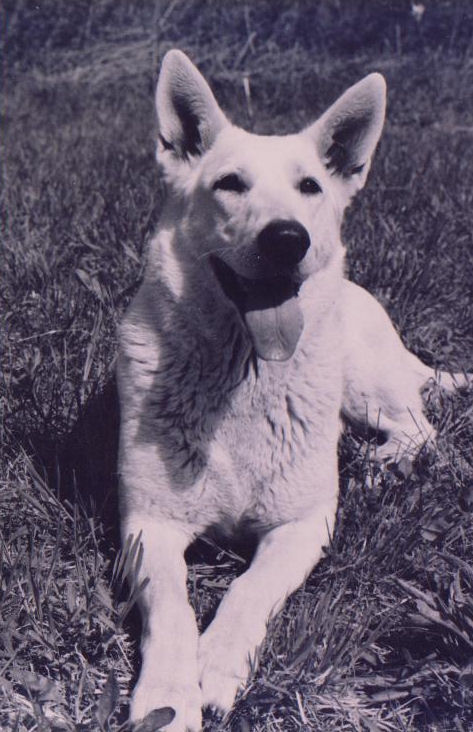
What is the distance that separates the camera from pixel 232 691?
1847mm

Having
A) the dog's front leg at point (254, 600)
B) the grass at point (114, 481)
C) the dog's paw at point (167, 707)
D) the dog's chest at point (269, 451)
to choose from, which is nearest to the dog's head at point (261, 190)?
the dog's chest at point (269, 451)

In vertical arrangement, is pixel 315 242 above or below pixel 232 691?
above

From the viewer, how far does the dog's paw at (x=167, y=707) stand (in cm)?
172

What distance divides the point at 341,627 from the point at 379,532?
1.33 ft

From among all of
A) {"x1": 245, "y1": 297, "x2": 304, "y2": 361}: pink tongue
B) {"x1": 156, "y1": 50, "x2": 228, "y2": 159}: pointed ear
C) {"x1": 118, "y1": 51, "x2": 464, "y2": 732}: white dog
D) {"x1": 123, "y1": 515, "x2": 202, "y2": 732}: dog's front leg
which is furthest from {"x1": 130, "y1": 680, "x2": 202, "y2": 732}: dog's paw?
{"x1": 156, "y1": 50, "x2": 228, "y2": 159}: pointed ear

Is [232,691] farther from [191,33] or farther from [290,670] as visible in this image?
[191,33]

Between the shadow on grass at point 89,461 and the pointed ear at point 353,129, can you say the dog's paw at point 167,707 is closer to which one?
the shadow on grass at point 89,461

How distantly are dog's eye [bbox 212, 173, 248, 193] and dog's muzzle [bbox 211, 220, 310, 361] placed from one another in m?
0.26

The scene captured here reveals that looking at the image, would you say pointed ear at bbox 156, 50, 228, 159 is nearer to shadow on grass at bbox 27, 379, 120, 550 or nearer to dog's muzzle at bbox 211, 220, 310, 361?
dog's muzzle at bbox 211, 220, 310, 361

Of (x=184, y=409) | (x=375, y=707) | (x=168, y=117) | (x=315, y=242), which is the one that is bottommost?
(x=375, y=707)

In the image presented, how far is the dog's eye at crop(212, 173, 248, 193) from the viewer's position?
2453 millimetres

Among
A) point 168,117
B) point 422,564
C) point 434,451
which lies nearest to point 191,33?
point 168,117

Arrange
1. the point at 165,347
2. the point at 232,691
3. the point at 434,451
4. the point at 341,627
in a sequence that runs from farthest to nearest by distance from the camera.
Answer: the point at 434,451, the point at 165,347, the point at 341,627, the point at 232,691

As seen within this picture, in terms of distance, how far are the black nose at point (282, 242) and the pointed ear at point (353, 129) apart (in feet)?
2.28
